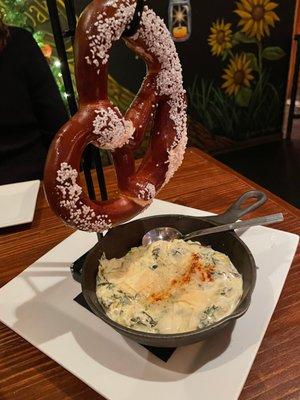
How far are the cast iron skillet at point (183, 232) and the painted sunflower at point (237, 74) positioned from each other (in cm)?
196

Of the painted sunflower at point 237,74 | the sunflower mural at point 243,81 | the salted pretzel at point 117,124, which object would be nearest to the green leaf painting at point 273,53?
the sunflower mural at point 243,81

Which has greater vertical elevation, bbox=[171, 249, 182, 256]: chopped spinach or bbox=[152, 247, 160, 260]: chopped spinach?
bbox=[171, 249, 182, 256]: chopped spinach

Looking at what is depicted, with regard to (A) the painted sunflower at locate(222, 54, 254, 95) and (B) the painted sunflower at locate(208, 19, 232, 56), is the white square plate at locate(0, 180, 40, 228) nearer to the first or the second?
(B) the painted sunflower at locate(208, 19, 232, 56)

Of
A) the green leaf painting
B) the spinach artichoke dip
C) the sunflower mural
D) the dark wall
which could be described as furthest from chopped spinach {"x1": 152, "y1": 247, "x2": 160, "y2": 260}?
the green leaf painting

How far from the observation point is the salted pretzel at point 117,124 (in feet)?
1.65

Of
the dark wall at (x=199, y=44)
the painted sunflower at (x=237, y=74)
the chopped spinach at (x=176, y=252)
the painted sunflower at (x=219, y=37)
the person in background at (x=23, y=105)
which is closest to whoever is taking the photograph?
the chopped spinach at (x=176, y=252)

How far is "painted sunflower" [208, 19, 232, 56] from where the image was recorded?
8.00ft

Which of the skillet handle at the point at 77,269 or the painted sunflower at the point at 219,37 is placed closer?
the skillet handle at the point at 77,269

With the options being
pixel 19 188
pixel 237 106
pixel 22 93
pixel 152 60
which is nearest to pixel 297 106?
pixel 237 106

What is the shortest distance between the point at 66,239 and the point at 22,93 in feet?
2.76

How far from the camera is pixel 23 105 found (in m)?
1.52

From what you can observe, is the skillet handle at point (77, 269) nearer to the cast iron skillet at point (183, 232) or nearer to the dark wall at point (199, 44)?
the cast iron skillet at point (183, 232)

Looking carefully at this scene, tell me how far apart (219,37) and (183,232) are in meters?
2.05

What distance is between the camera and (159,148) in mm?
645
